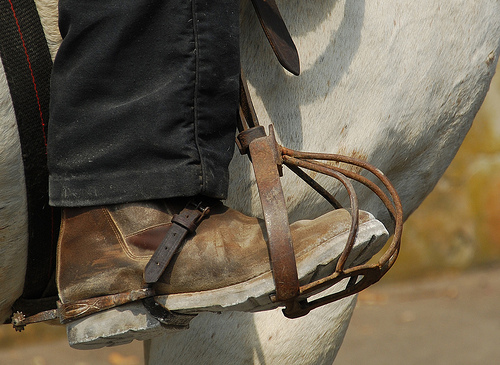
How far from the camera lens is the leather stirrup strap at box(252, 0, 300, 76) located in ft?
3.42

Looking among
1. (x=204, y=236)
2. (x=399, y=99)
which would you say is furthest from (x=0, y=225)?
(x=399, y=99)

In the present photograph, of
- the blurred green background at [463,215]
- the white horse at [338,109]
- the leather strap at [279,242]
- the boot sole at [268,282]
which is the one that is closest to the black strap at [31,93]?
the white horse at [338,109]

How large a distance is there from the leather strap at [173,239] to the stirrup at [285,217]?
104 mm

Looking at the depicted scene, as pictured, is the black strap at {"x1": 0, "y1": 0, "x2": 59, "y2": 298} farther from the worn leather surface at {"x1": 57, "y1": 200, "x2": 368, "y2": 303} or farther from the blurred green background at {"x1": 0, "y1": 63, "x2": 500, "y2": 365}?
the blurred green background at {"x1": 0, "y1": 63, "x2": 500, "y2": 365}

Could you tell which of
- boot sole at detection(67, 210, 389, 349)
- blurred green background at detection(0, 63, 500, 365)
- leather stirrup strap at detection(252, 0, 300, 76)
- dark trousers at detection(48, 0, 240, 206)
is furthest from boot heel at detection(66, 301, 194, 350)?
blurred green background at detection(0, 63, 500, 365)

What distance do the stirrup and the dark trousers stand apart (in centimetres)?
6

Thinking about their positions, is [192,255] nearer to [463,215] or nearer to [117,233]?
[117,233]

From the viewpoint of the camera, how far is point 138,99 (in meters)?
0.92

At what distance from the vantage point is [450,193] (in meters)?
3.62

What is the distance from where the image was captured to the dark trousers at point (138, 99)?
2.96 feet

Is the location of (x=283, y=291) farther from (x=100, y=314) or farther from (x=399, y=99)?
(x=399, y=99)

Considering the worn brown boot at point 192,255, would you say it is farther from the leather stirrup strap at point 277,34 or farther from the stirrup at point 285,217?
the leather stirrup strap at point 277,34

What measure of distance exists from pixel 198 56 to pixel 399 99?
0.54 metres

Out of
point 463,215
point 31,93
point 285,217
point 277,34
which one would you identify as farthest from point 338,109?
point 463,215
